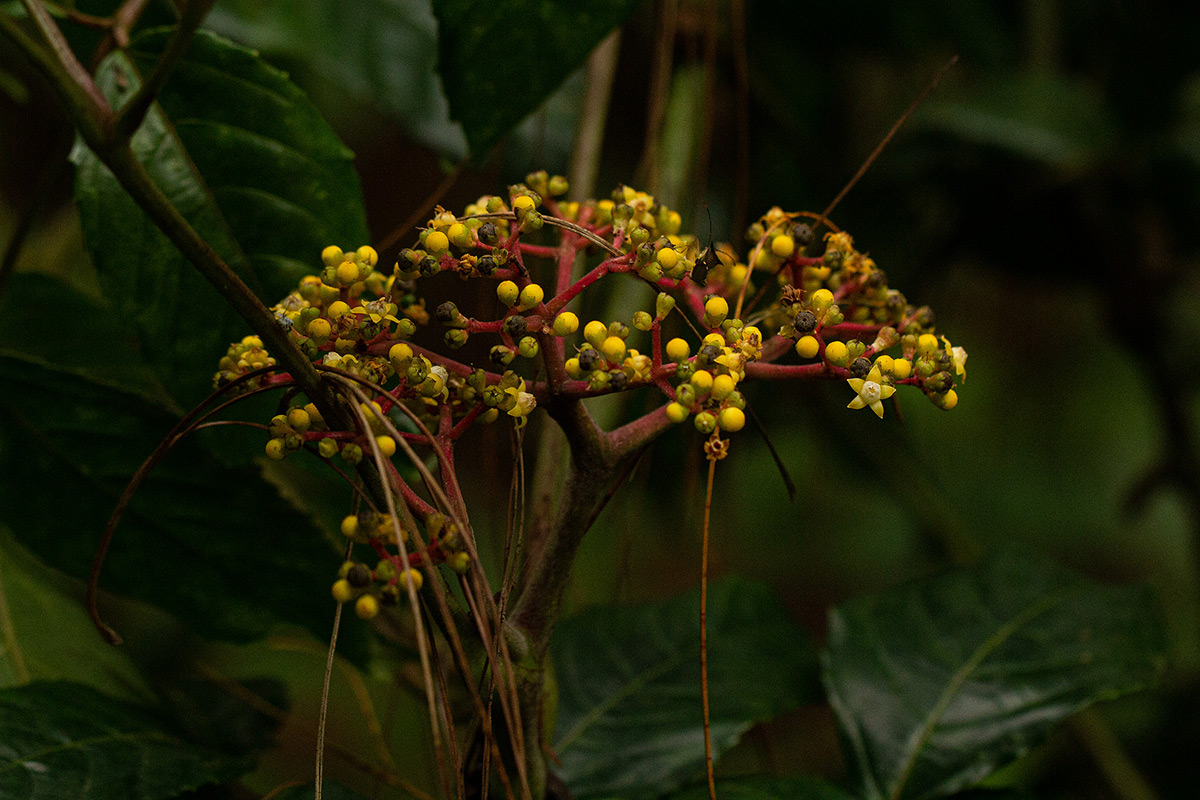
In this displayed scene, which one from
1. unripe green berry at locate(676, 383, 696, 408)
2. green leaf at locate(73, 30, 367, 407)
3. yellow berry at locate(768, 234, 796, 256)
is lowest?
unripe green berry at locate(676, 383, 696, 408)

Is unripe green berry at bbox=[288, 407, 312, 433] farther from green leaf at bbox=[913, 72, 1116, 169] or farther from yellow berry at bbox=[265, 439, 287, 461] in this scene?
green leaf at bbox=[913, 72, 1116, 169]

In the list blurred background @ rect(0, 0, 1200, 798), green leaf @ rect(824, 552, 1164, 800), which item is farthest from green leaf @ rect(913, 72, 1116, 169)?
green leaf @ rect(824, 552, 1164, 800)

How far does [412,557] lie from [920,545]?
1.18 m

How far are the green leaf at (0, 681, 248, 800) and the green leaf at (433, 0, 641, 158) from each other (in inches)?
16.0

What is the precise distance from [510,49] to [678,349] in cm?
26

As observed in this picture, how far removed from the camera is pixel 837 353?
402 mm

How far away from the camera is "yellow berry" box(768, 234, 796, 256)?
461mm

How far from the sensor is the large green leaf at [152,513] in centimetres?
56

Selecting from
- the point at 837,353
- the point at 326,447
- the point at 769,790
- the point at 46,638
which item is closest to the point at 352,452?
the point at 326,447

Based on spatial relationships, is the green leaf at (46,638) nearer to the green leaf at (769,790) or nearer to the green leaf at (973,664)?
the green leaf at (769,790)

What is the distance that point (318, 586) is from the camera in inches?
21.9

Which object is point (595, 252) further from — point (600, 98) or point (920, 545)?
point (920, 545)

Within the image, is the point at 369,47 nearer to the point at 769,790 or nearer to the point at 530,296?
the point at 530,296

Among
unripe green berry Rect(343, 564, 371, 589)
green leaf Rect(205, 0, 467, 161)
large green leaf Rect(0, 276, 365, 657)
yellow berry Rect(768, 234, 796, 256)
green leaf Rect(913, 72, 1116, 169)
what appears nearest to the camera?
unripe green berry Rect(343, 564, 371, 589)
